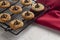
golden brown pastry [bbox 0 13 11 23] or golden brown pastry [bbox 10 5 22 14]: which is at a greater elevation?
golden brown pastry [bbox 10 5 22 14]

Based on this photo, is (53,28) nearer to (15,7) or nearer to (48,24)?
(48,24)

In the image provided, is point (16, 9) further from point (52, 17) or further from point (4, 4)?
point (52, 17)

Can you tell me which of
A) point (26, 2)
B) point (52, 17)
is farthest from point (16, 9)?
point (52, 17)

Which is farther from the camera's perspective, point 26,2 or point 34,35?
point 26,2

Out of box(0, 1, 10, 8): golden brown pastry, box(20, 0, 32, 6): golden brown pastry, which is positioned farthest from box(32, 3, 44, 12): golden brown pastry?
box(0, 1, 10, 8): golden brown pastry

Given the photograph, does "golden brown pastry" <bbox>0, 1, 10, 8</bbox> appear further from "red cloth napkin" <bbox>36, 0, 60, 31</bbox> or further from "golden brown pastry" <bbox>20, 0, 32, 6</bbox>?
"red cloth napkin" <bbox>36, 0, 60, 31</bbox>

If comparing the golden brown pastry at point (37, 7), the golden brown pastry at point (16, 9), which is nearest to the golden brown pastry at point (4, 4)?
the golden brown pastry at point (16, 9)

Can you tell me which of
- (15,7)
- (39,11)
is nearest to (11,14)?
(15,7)
